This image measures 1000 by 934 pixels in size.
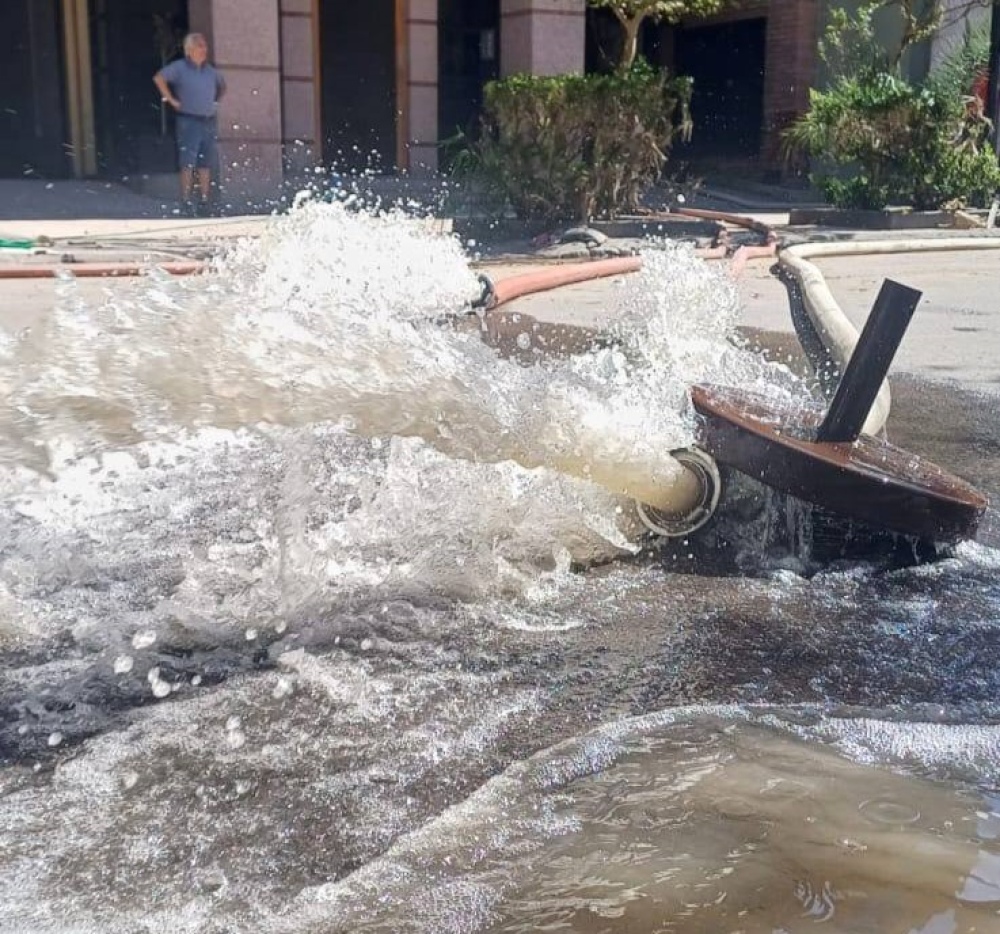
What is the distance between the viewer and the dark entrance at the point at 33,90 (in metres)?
16.0

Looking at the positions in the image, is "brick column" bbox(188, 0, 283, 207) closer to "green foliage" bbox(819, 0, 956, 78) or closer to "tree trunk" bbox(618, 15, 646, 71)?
"tree trunk" bbox(618, 15, 646, 71)

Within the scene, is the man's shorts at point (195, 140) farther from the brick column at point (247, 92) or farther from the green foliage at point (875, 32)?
the green foliage at point (875, 32)

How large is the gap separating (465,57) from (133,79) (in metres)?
4.41

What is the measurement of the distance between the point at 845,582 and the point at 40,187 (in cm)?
1347

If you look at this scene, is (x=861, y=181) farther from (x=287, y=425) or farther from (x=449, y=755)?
(x=449, y=755)

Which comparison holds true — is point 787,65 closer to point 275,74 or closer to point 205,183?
point 275,74

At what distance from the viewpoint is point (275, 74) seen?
583 inches

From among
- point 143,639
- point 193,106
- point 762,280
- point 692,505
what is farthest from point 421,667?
point 193,106

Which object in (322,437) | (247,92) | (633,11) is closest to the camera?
(322,437)

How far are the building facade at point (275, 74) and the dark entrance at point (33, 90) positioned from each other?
16 millimetres

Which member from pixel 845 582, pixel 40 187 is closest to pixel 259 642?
pixel 845 582

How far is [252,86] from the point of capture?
14617 millimetres

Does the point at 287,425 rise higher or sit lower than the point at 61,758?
higher

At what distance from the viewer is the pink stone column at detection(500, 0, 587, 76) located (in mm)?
15086
